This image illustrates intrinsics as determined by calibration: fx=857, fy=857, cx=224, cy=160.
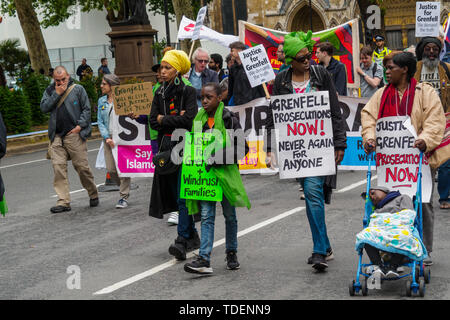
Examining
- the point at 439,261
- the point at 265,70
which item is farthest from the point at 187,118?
the point at 265,70

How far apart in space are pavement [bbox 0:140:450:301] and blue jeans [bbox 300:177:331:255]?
25 cm

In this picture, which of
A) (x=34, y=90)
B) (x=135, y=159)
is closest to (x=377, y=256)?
(x=135, y=159)

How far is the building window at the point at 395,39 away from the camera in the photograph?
173 feet

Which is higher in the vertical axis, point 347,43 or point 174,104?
point 347,43

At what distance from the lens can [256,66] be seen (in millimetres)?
12852

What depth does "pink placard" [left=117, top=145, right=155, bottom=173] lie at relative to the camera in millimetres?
11445

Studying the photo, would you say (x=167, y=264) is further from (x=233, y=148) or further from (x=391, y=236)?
(x=391, y=236)

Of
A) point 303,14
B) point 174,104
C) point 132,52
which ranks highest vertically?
point 303,14

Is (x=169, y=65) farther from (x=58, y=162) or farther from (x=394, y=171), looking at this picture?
(x=58, y=162)

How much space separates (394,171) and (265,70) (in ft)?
20.3

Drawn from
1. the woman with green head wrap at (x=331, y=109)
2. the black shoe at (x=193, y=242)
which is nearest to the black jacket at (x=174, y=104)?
the woman with green head wrap at (x=331, y=109)

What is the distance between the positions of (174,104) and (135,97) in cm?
232

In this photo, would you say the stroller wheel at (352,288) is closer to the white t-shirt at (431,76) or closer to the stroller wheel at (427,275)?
the stroller wheel at (427,275)

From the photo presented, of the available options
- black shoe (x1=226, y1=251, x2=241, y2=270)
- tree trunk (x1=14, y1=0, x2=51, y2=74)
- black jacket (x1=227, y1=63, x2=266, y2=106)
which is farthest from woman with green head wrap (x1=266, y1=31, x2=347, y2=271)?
tree trunk (x1=14, y1=0, x2=51, y2=74)
